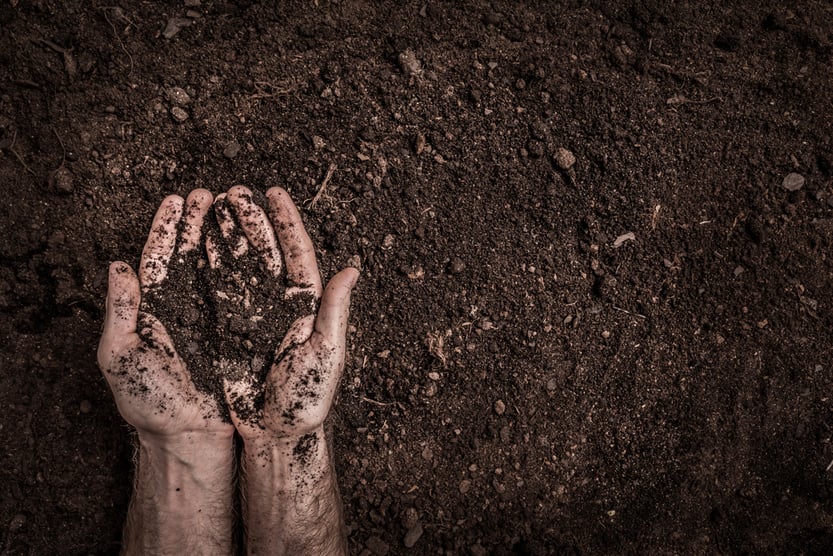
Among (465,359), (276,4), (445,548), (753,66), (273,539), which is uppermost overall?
(276,4)

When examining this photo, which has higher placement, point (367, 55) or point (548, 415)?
point (367, 55)

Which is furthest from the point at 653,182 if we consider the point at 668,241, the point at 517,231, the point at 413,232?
the point at 413,232

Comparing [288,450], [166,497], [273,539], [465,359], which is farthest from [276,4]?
[273,539]

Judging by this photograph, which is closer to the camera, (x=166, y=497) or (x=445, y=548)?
(x=166, y=497)

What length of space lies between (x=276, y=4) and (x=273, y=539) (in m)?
1.56

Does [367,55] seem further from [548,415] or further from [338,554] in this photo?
→ [338,554]

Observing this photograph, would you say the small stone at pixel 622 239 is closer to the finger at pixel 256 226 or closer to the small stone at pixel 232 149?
the finger at pixel 256 226

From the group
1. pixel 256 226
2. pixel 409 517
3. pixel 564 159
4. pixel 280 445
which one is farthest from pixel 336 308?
pixel 564 159

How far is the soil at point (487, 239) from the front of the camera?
61.6 inches

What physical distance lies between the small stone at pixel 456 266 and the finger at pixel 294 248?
0.39m

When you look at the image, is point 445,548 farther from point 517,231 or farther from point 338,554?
point 517,231

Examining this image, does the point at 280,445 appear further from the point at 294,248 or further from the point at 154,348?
the point at 294,248

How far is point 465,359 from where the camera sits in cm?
162

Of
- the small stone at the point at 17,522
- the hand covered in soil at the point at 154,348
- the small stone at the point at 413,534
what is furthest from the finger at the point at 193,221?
the small stone at the point at 413,534
